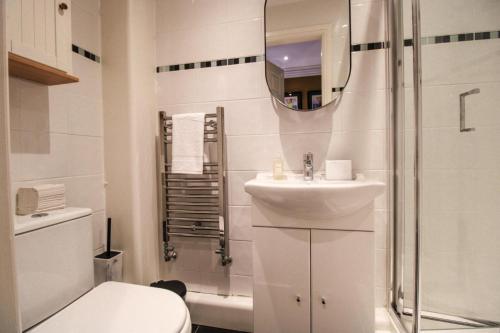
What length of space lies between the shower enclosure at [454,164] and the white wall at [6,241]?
135cm

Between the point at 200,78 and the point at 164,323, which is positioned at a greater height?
the point at 200,78

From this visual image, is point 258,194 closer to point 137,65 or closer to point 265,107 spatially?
point 265,107

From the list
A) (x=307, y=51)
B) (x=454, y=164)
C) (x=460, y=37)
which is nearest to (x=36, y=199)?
(x=307, y=51)

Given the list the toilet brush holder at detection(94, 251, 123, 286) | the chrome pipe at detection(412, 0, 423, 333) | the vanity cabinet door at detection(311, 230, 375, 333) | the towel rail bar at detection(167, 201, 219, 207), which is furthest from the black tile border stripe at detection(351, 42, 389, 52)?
the toilet brush holder at detection(94, 251, 123, 286)

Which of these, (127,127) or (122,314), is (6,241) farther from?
(127,127)

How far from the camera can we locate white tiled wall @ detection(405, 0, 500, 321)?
1087 mm

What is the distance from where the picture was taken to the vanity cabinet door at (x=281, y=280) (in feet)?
3.59

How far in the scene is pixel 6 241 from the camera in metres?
0.50

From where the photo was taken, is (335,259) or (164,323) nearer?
(164,323)

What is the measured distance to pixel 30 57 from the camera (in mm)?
859

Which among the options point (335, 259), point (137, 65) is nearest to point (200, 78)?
point (137, 65)

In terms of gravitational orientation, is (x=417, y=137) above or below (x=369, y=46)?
below

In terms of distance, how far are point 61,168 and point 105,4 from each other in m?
0.97

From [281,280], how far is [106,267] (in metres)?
0.92
